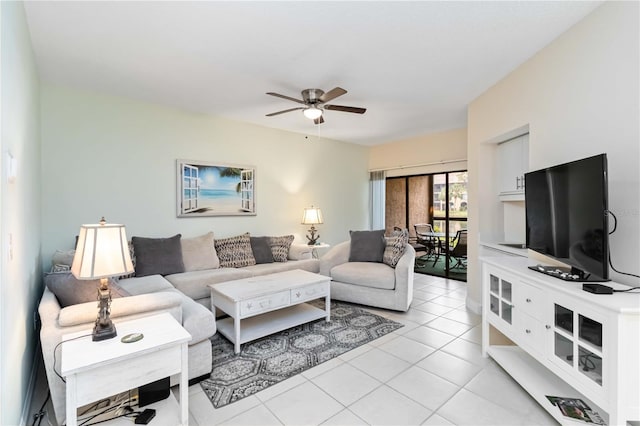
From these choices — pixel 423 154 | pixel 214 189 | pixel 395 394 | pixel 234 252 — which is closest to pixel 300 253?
pixel 234 252

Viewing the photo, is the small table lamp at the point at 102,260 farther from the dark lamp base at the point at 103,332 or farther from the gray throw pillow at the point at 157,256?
the gray throw pillow at the point at 157,256

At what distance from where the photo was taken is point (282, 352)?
2.69 m

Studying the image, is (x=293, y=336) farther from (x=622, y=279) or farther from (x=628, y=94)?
(x=628, y=94)

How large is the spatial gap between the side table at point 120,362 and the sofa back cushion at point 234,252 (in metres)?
2.18

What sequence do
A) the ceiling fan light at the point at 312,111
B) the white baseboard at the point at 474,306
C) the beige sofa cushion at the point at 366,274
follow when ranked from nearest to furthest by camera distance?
the ceiling fan light at the point at 312,111 → the white baseboard at the point at 474,306 → the beige sofa cushion at the point at 366,274

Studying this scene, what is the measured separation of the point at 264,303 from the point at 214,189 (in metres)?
2.14

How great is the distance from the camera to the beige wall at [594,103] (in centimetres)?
180

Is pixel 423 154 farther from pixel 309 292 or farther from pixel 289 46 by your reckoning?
pixel 289 46

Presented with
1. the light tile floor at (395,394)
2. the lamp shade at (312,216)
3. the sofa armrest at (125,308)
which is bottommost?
the light tile floor at (395,394)

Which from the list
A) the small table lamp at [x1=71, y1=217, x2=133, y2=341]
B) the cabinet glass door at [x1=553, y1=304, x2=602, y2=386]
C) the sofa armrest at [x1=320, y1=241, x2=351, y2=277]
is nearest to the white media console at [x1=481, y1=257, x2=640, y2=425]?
the cabinet glass door at [x1=553, y1=304, x2=602, y2=386]

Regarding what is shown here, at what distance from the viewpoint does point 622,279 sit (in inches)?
73.3

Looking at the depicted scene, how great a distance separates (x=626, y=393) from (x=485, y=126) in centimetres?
277

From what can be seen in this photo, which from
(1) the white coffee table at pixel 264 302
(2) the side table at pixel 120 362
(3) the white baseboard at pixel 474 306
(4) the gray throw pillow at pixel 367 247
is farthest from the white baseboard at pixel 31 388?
(3) the white baseboard at pixel 474 306

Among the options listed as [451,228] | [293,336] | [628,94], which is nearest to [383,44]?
[628,94]
